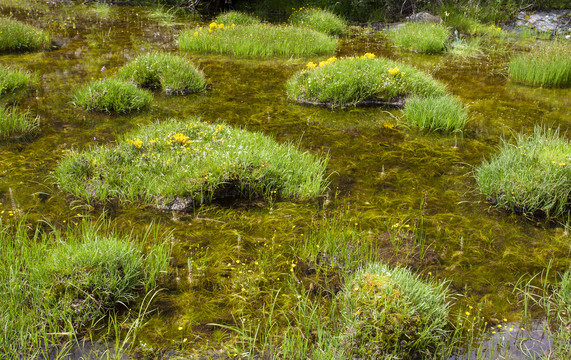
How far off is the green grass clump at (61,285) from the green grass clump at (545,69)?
10698 mm

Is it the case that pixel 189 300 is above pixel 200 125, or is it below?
below

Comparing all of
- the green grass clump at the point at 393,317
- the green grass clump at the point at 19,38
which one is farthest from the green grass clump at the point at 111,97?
the green grass clump at the point at 393,317

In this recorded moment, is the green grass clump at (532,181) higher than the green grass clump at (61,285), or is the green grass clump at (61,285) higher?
the green grass clump at (532,181)

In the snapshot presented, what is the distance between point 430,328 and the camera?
367 cm

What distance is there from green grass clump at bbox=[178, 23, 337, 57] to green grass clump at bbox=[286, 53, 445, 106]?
3.85 meters

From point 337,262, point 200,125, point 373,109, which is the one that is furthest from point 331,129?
point 337,262

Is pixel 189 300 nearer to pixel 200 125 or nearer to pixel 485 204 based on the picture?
pixel 200 125

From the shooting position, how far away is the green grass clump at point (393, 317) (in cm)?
361

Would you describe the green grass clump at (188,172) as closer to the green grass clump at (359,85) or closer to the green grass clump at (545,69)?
the green grass clump at (359,85)

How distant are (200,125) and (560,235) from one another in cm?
539

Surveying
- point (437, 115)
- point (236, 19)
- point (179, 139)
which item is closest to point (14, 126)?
point (179, 139)

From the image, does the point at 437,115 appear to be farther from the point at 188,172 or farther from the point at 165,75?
the point at 165,75

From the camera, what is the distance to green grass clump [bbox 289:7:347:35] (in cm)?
1633

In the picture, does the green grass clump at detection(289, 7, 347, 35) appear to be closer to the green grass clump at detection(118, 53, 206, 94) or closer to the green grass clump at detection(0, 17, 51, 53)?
the green grass clump at detection(118, 53, 206, 94)
